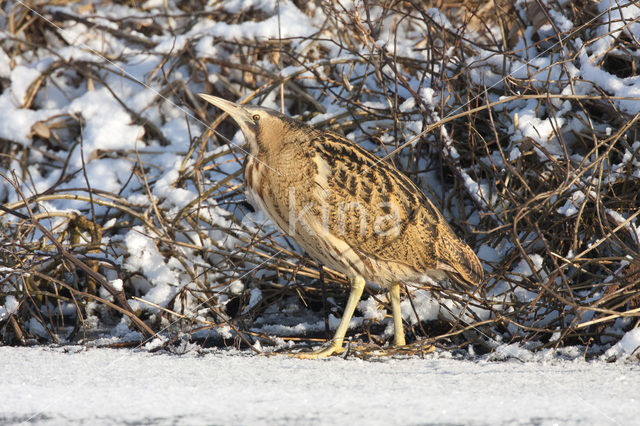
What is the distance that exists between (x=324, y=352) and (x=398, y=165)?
3.59 feet

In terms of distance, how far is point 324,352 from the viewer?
2273 millimetres

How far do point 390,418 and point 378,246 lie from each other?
0.92 metres

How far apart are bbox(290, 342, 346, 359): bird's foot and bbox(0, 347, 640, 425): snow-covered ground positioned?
3.3 inches

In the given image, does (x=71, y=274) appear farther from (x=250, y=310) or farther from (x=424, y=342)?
(x=424, y=342)

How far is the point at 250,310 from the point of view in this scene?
2680 millimetres

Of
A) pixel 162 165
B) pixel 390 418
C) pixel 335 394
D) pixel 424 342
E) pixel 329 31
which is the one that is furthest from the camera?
pixel 329 31

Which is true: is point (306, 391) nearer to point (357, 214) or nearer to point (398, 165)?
point (357, 214)

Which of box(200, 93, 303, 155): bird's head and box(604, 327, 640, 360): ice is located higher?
box(200, 93, 303, 155): bird's head

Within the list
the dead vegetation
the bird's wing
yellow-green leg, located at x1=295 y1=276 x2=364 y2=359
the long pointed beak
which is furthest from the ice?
the long pointed beak

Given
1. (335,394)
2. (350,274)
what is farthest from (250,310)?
(335,394)

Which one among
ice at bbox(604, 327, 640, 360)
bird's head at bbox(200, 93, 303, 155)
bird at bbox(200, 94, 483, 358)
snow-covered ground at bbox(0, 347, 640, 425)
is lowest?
ice at bbox(604, 327, 640, 360)

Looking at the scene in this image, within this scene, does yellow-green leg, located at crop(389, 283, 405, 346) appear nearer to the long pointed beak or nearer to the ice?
the ice

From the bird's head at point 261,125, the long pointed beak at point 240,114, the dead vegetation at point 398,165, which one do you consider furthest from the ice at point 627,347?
the long pointed beak at point 240,114

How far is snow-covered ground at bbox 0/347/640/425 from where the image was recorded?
152 centimetres
